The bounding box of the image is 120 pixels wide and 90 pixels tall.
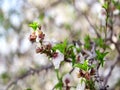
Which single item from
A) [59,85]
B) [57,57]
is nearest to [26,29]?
[59,85]

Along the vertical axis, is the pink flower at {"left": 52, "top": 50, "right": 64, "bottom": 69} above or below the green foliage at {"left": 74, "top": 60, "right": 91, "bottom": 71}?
above

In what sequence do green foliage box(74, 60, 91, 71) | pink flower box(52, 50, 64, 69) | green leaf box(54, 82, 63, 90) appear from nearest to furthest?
green foliage box(74, 60, 91, 71), pink flower box(52, 50, 64, 69), green leaf box(54, 82, 63, 90)

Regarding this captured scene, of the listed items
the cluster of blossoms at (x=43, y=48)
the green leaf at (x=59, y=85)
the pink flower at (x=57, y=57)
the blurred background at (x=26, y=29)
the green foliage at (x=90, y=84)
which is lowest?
the green foliage at (x=90, y=84)

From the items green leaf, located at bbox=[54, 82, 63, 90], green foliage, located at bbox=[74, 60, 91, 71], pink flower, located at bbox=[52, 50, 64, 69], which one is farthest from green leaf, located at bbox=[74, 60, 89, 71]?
green leaf, located at bbox=[54, 82, 63, 90]

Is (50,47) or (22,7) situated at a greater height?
(22,7)

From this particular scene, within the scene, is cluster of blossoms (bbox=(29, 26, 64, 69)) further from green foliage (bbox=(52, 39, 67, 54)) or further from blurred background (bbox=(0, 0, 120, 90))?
blurred background (bbox=(0, 0, 120, 90))

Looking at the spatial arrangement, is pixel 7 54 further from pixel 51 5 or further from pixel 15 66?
pixel 51 5

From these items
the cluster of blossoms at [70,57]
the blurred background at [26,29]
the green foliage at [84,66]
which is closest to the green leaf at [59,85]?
the cluster of blossoms at [70,57]

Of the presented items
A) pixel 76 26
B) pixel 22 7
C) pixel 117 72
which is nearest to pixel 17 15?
pixel 22 7

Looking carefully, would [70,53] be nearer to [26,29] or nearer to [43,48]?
[43,48]

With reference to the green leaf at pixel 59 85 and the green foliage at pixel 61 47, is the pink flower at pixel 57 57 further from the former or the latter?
the green leaf at pixel 59 85

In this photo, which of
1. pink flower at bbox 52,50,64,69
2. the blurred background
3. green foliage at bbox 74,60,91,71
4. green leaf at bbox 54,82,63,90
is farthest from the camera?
the blurred background
